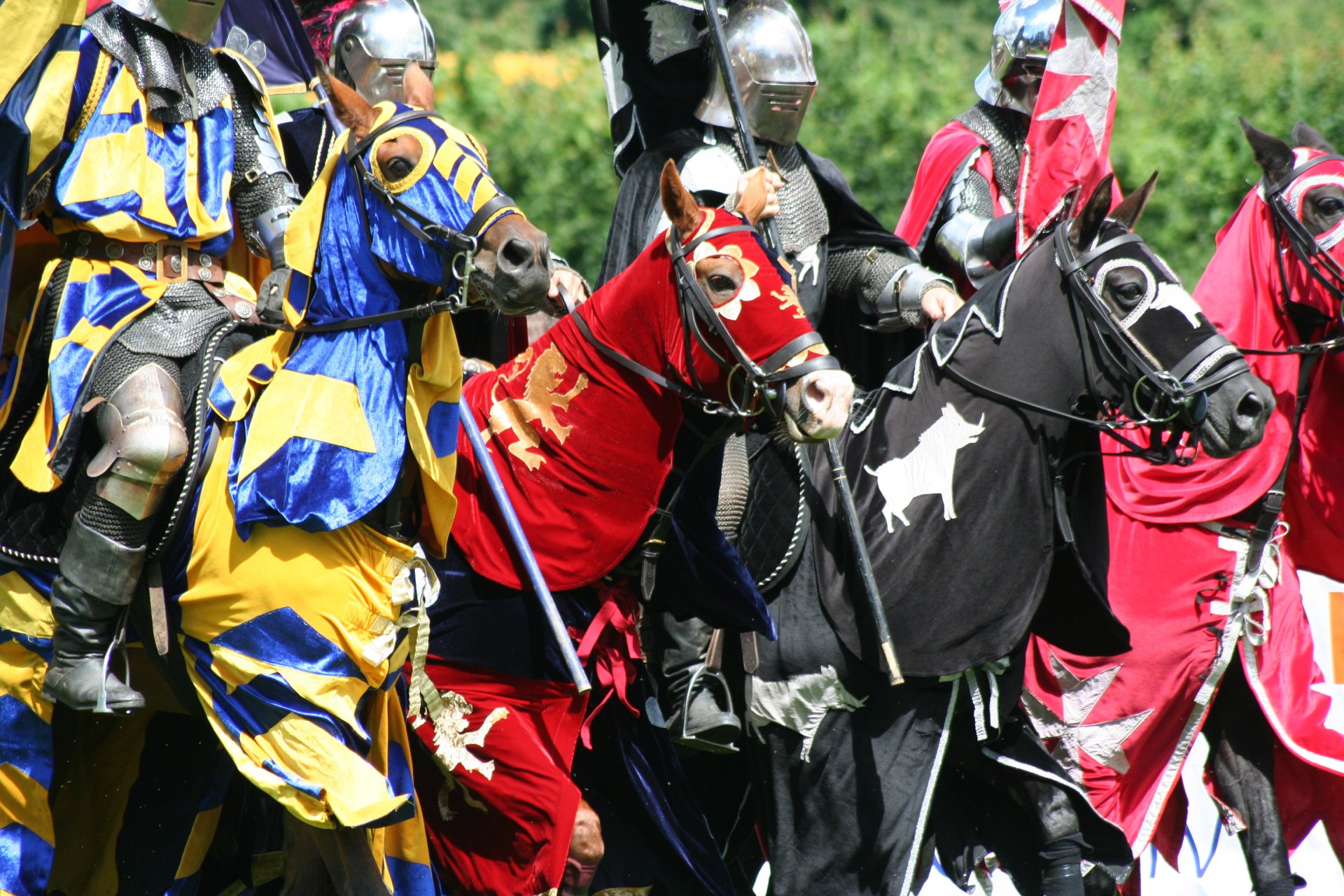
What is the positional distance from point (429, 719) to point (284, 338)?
0.98 metres

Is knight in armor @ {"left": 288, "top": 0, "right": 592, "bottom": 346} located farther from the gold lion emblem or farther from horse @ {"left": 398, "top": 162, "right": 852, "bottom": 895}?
horse @ {"left": 398, "top": 162, "right": 852, "bottom": 895}

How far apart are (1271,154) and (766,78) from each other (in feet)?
5.34

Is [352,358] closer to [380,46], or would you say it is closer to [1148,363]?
[1148,363]

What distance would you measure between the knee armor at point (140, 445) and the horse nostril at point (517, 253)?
90 centimetres

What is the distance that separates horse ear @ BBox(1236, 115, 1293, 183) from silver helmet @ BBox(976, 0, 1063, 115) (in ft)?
3.15

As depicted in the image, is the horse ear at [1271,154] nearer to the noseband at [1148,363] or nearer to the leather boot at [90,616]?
the noseband at [1148,363]

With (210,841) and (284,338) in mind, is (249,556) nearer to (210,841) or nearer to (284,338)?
(284,338)

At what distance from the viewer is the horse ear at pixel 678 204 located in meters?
3.98

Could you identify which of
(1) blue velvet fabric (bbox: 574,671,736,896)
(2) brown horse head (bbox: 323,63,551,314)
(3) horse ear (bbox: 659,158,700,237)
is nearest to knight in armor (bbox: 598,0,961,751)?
(3) horse ear (bbox: 659,158,700,237)

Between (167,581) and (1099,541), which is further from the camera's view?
(1099,541)

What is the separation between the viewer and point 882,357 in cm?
576

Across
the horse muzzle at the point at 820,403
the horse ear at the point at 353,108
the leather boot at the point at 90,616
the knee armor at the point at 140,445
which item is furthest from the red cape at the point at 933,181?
the leather boot at the point at 90,616

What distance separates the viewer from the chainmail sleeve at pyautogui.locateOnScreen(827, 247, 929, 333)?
525cm

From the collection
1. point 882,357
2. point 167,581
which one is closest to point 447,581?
point 167,581
